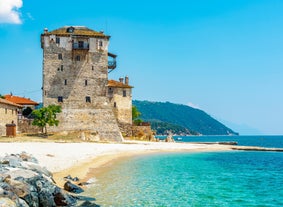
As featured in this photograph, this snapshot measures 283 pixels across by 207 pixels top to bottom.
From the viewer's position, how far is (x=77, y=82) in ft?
192

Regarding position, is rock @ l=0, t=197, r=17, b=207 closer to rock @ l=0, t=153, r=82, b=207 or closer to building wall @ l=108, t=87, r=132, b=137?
rock @ l=0, t=153, r=82, b=207

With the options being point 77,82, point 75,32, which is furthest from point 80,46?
point 77,82

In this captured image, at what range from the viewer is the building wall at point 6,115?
5034cm

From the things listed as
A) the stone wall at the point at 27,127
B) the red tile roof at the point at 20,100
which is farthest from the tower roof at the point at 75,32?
the red tile roof at the point at 20,100

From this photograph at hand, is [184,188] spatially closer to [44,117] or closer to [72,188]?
[72,188]

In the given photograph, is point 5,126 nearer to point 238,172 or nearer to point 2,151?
point 2,151

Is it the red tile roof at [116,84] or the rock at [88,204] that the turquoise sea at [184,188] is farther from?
the red tile roof at [116,84]

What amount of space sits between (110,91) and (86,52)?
371 inches

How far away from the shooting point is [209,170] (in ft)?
105

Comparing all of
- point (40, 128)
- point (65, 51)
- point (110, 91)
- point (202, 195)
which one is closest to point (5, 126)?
point (40, 128)

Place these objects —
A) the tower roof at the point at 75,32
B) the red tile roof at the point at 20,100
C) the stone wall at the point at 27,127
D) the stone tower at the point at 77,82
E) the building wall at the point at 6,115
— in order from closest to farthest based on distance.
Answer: the building wall at the point at 6,115, the stone wall at the point at 27,127, the stone tower at the point at 77,82, the tower roof at the point at 75,32, the red tile roof at the point at 20,100

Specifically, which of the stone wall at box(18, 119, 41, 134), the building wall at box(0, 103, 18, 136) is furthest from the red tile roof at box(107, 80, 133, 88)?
the building wall at box(0, 103, 18, 136)

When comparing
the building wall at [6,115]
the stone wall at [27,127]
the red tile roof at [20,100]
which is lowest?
the stone wall at [27,127]

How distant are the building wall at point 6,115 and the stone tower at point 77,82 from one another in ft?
17.1
